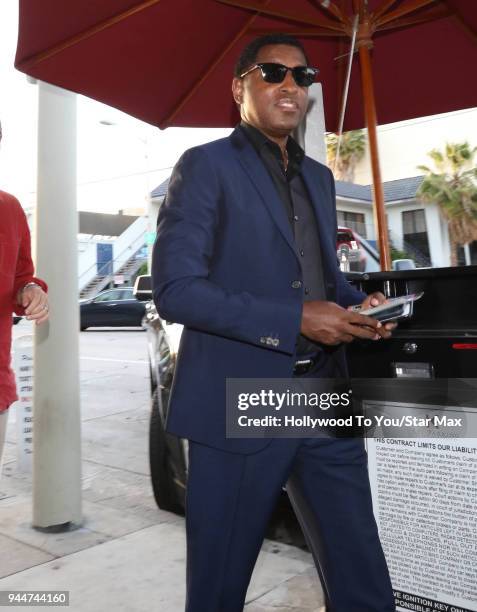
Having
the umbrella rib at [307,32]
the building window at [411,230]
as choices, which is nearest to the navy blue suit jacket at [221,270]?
the umbrella rib at [307,32]

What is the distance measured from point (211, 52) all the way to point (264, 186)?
198 centimetres

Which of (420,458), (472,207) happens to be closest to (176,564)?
(420,458)

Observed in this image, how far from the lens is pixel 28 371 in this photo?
203 inches

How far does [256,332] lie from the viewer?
1519 mm

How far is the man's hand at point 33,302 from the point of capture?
2.16 metres

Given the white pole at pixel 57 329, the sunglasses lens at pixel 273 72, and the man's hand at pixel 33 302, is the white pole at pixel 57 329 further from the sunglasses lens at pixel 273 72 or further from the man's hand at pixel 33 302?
the sunglasses lens at pixel 273 72

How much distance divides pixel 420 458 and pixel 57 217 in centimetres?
→ 227

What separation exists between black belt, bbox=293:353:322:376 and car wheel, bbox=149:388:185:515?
6.33ft

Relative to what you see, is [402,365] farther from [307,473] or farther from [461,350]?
[307,473]

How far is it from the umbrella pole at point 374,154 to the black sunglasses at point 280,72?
162 cm

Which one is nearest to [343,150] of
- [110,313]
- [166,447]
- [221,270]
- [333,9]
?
[333,9]

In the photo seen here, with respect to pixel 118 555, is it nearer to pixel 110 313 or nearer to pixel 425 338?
pixel 425 338

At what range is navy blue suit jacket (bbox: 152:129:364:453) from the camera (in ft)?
5.04

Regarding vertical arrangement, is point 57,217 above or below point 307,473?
above
